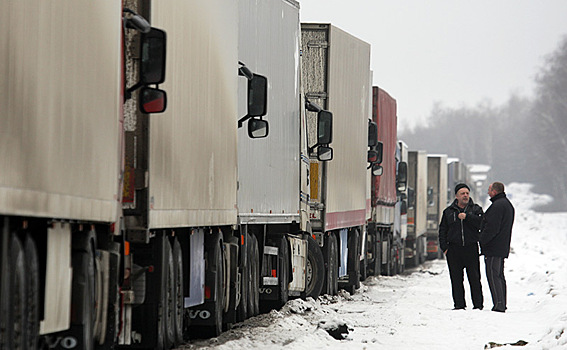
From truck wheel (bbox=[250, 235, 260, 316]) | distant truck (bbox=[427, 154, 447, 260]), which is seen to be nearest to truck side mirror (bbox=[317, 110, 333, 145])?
truck wheel (bbox=[250, 235, 260, 316])

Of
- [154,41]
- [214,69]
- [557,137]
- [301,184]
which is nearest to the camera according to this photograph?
[154,41]

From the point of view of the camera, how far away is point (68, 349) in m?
8.89

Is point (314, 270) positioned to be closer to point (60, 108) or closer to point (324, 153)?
point (324, 153)

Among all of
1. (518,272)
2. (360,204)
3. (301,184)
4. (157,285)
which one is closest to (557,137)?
(518,272)

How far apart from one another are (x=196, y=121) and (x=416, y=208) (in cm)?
3162

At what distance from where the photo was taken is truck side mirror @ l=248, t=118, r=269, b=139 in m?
15.3

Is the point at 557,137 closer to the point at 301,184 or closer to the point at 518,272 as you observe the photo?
the point at 518,272

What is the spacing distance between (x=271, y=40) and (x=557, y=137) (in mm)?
97709

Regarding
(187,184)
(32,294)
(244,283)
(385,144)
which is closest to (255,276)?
(244,283)

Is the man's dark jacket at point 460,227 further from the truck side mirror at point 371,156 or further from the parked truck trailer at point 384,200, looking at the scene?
the parked truck trailer at point 384,200

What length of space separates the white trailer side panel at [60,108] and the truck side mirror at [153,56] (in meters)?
0.40

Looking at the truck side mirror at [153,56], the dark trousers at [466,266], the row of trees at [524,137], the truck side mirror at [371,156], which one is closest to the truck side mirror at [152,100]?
the truck side mirror at [153,56]

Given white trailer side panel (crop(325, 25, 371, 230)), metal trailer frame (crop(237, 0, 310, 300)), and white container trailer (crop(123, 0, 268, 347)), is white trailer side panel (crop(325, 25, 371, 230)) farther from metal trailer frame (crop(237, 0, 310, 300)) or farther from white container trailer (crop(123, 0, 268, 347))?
white container trailer (crop(123, 0, 268, 347))

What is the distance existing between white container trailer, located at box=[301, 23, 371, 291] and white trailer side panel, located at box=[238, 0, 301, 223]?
3021 mm
